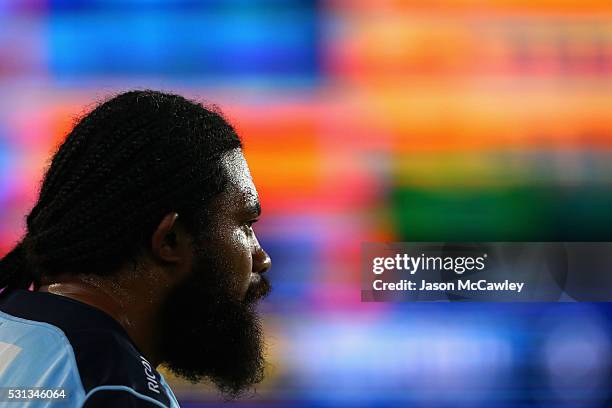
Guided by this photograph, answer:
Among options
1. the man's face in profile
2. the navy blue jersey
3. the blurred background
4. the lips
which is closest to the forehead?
the man's face in profile

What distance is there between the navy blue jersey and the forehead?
0.80ft

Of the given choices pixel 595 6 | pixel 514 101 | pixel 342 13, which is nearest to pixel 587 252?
pixel 514 101

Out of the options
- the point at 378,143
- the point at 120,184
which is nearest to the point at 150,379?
the point at 120,184

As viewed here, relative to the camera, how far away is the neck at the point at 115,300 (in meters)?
0.98

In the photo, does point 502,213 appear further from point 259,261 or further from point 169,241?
point 169,241

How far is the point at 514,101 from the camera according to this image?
7.64ft

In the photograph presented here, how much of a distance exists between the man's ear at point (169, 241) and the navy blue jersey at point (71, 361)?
105mm

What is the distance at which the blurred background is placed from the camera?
7.39ft

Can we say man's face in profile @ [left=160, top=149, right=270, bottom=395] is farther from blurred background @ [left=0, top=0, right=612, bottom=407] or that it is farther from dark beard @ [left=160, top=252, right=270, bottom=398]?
blurred background @ [left=0, top=0, right=612, bottom=407]

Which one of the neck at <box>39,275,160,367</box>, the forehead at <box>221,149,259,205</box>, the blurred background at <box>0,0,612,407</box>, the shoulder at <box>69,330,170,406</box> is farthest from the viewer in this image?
the blurred background at <box>0,0,612,407</box>

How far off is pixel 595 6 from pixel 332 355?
1223 millimetres

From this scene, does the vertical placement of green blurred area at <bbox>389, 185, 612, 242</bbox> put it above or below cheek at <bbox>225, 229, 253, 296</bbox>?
below

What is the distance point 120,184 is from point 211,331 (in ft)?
0.83

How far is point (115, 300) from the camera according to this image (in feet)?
3.26
